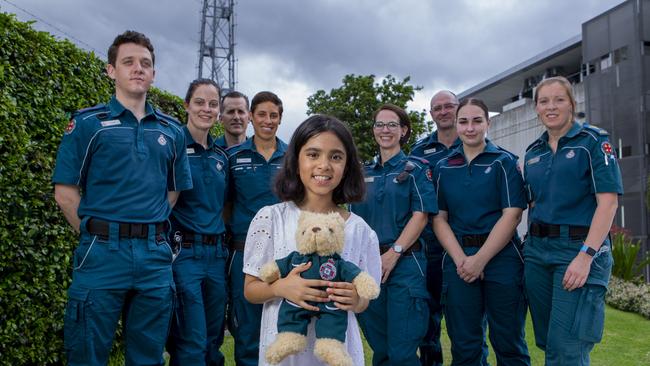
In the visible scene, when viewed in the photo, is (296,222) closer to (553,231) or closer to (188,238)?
(188,238)

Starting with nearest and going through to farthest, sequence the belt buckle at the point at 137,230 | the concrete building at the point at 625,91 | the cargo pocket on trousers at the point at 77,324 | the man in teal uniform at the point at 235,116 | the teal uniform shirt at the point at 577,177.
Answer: the cargo pocket on trousers at the point at 77,324 → the belt buckle at the point at 137,230 → the teal uniform shirt at the point at 577,177 → the man in teal uniform at the point at 235,116 → the concrete building at the point at 625,91

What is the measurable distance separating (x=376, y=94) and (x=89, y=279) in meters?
15.1

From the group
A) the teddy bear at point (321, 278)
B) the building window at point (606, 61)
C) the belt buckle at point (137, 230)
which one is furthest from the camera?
the building window at point (606, 61)

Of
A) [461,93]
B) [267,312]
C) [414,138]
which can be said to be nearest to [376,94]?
[414,138]

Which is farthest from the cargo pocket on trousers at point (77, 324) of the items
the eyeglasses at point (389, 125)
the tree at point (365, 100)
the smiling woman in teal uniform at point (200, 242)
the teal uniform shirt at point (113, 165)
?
the tree at point (365, 100)

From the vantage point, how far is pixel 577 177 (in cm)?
374

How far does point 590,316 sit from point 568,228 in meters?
0.57

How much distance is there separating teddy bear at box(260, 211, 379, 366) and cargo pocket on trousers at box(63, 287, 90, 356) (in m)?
1.32

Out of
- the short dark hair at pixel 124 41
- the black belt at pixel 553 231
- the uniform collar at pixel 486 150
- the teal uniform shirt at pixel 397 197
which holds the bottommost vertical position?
the black belt at pixel 553 231

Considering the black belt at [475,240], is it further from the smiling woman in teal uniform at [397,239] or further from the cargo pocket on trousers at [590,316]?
the cargo pocket on trousers at [590,316]

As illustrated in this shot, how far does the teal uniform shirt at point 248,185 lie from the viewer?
4.44m

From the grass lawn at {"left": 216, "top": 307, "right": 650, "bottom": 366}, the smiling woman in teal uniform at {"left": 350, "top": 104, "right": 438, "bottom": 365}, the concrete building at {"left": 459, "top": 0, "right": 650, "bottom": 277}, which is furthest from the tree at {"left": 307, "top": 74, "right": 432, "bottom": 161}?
the smiling woman in teal uniform at {"left": 350, "top": 104, "right": 438, "bottom": 365}

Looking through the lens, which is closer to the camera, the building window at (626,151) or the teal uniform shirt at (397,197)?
the teal uniform shirt at (397,197)

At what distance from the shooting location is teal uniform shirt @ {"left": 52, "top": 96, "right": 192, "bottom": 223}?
10.7 feet
